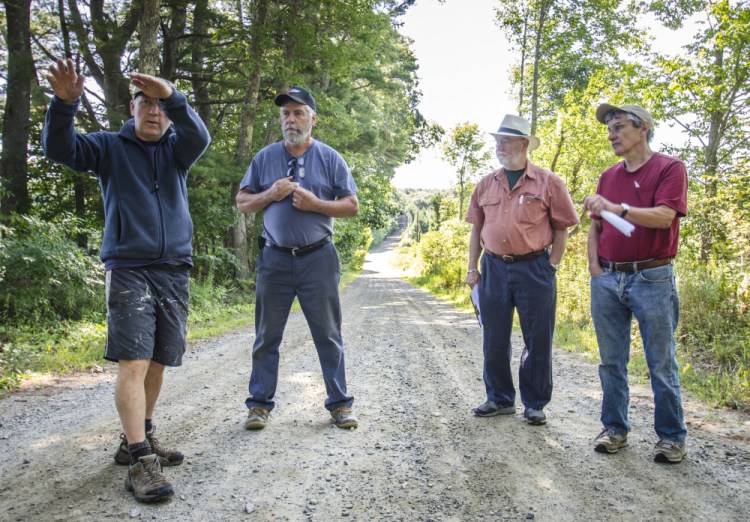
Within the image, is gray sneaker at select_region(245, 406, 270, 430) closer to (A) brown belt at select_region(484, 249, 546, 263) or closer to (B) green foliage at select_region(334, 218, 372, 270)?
(A) brown belt at select_region(484, 249, 546, 263)

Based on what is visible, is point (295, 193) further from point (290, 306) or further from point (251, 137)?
point (251, 137)

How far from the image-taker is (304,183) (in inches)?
144

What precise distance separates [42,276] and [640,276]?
754 centimetres

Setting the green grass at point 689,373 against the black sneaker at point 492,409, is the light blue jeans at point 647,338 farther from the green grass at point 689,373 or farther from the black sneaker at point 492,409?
the green grass at point 689,373

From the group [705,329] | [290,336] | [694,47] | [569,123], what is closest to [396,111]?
[569,123]

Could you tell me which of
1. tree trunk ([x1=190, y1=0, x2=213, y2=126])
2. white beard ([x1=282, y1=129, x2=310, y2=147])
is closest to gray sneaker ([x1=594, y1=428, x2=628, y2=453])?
white beard ([x1=282, y1=129, x2=310, y2=147])

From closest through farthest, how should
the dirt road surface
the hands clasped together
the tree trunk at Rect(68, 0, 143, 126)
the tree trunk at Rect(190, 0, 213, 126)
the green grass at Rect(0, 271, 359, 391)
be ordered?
the dirt road surface → the hands clasped together → the green grass at Rect(0, 271, 359, 391) → the tree trunk at Rect(68, 0, 143, 126) → the tree trunk at Rect(190, 0, 213, 126)

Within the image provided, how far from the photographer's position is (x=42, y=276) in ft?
23.5

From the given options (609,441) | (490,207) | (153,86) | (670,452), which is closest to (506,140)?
(490,207)

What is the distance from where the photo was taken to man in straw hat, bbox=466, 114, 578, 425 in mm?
3902

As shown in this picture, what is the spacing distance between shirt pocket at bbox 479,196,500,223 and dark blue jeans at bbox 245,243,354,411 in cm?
133

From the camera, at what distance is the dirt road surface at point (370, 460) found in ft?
8.02

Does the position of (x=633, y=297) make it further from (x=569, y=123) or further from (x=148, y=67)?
(x=569, y=123)

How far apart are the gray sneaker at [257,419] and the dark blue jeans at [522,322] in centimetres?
179
